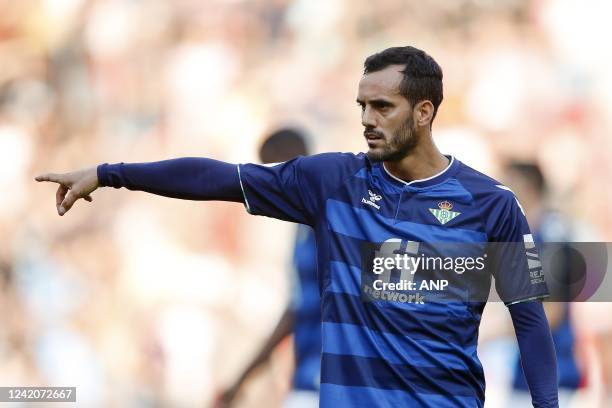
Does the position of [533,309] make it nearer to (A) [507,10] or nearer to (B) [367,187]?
(B) [367,187]

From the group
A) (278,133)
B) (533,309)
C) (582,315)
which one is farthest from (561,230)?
(533,309)

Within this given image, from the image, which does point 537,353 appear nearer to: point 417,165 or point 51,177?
point 417,165

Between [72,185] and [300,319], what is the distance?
2.58 m

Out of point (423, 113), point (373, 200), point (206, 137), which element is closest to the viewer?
point (373, 200)

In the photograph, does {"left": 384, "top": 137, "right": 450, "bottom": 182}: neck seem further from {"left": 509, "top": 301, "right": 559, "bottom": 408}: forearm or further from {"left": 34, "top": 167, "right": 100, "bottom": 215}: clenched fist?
{"left": 34, "top": 167, "right": 100, "bottom": 215}: clenched fist

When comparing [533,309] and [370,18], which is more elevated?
[370,18]

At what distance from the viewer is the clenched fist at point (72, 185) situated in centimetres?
316

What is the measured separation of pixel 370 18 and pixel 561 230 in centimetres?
140

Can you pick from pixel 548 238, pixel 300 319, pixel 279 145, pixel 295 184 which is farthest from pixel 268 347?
pixel 295 184

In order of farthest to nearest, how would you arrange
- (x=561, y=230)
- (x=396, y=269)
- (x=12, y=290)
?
1. (x=12, y=290)
2. (x=561, y=230)
3. (x=396, y=269)

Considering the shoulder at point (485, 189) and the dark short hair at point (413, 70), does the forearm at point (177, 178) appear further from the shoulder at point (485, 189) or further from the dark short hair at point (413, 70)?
the shoulder at point (485, 189)

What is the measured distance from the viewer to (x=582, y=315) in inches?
222

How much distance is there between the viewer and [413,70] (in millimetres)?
3336

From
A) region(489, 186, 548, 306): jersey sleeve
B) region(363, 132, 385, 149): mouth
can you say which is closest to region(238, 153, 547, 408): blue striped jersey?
region(489, 186, 548, 306): jersey sleeve
